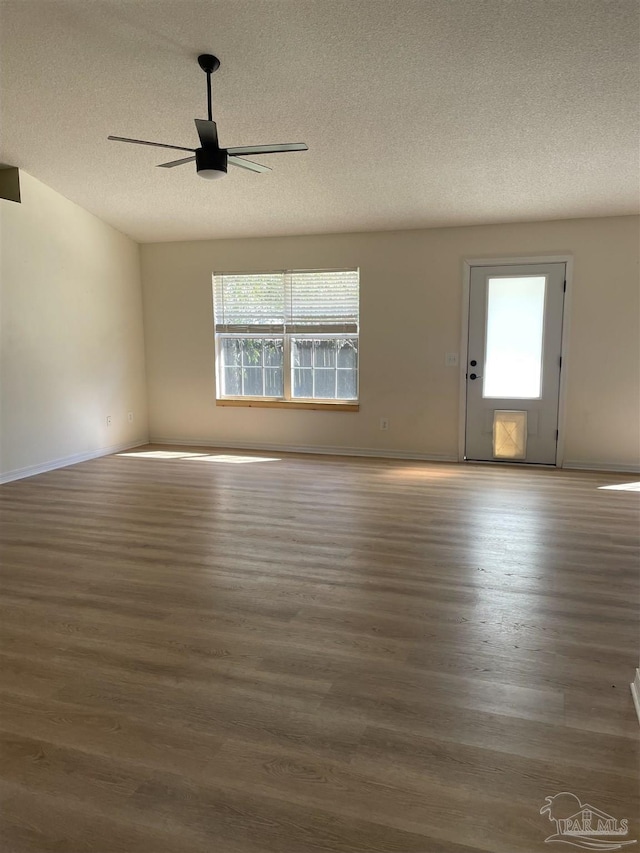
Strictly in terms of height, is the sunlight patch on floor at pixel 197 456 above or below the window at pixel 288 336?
below

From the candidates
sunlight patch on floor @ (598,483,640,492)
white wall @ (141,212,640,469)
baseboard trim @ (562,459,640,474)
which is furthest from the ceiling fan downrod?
baseboard trim @ (562,459,640,474)

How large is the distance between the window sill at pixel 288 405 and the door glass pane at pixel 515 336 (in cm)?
159

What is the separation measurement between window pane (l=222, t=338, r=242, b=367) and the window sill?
19.7 inches

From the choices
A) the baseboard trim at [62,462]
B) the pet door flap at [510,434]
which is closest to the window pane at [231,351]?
the baseboard trim at [62,462]

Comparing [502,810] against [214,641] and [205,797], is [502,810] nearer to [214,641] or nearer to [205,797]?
[205,797]

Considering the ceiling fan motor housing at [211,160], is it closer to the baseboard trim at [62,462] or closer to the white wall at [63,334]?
the white wall at [63,334]

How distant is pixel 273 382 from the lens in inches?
261

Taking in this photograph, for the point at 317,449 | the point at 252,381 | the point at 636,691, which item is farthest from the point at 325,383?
the point at 636,691

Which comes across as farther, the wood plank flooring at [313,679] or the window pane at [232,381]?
the window pane at [232,381]

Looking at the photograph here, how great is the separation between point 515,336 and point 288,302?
2.59 meters

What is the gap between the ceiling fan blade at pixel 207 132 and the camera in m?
3.14

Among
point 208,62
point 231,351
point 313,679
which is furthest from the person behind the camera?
point 231,351

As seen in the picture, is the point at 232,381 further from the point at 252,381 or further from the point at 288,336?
the point at 288,336

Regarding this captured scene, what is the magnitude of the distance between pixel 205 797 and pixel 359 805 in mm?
430
